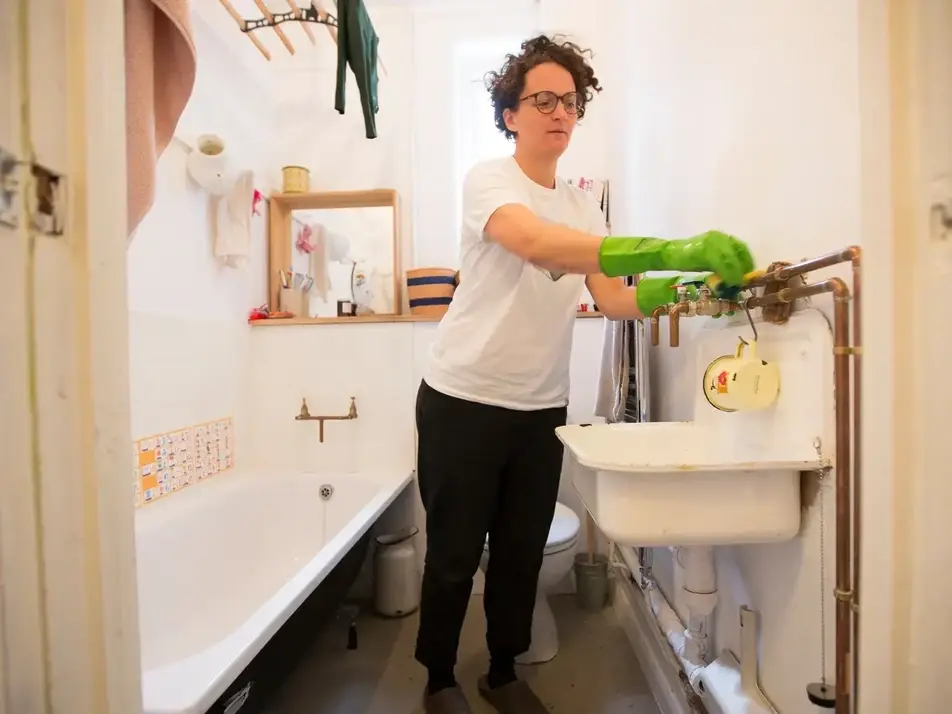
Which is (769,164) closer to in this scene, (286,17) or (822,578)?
(822,578)

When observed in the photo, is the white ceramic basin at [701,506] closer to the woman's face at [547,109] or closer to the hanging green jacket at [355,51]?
the woman's face at [547,109]

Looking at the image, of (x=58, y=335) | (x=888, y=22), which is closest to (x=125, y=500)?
(x=58, y=335)

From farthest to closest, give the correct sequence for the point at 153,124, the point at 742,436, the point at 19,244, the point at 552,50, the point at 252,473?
the point at 252,473
the point at 552,50
the point at 742,436
the point at 153,124
the point at 19,244

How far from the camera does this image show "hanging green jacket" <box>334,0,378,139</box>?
5.82 ft

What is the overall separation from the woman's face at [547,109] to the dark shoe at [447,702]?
1.24 meters

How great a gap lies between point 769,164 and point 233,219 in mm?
1703

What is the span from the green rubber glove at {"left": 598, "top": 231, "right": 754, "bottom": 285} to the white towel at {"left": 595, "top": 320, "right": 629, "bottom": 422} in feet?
2.16

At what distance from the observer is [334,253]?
232 cm

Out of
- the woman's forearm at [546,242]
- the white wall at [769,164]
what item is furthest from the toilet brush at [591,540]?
the woman's forearm at [546,242]

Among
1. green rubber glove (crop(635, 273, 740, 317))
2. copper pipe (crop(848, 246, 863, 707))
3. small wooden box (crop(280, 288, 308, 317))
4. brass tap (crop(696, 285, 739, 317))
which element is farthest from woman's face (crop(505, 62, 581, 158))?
small wooden box (crop(280, 288, 308, 317))

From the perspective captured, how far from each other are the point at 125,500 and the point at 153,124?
1.37 feet

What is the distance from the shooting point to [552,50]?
3.73ft

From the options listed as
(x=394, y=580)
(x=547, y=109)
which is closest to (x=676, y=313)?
(x=547, y=109)

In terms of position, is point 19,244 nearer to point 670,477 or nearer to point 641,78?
point 670,477
